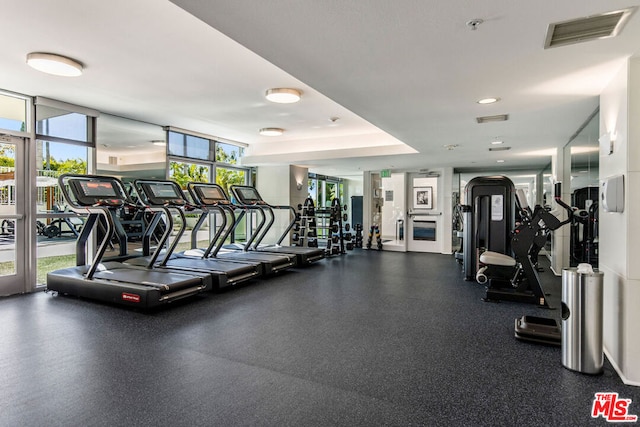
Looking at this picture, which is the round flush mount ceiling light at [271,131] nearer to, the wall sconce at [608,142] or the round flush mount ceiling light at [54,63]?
the round flush mount ceiling light at [54,63]

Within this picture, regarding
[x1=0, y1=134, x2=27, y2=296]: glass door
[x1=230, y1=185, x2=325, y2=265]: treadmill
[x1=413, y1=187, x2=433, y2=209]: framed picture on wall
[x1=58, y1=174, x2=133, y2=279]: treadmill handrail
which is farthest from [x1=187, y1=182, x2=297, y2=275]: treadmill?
[x1=413, y1=187, x2=433, y2=209]: framed picture on wall

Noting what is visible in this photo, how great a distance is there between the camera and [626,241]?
→ 8.59 feet

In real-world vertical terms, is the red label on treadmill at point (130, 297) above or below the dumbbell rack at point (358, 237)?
below

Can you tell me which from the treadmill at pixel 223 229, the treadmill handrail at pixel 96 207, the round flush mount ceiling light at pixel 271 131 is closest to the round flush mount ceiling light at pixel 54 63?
the treadmill handrail at pixel 96 207

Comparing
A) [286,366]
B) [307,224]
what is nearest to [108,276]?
[286,366]

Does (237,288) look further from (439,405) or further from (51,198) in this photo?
(439,405)

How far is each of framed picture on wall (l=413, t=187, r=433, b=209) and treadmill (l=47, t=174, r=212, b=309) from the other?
685 cm

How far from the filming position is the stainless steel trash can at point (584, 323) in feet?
8.93

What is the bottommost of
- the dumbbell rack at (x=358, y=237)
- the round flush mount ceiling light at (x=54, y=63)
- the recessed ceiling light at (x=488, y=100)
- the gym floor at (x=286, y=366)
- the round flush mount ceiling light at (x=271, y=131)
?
the gym floor at (x=286, y=366)

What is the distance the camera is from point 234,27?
219cm

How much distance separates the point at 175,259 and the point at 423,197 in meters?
6.80

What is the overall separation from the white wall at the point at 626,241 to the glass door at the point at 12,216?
697cm

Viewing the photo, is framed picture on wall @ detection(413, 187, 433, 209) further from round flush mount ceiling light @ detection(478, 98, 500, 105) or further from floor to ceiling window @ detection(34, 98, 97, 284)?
floor to ceiling window @ detection(34, 98, 97, 284)

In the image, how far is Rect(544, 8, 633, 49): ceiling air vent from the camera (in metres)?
2.10
